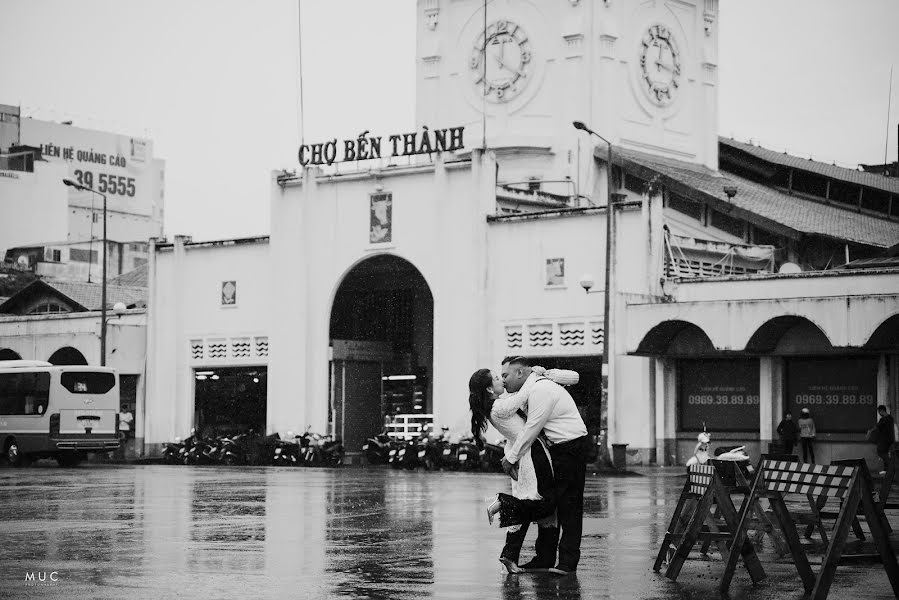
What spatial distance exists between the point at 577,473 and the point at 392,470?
→ 26.1 meters

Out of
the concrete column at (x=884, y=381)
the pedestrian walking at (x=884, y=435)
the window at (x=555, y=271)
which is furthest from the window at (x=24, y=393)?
the pedestrian walking at (x=884, y=435)

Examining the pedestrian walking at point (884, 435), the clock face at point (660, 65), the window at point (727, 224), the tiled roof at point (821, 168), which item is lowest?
the pedestrian walking at point (884, 435)

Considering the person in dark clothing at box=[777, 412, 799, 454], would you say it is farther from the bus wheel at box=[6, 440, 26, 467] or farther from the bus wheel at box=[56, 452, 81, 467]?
the bus wheel at box=[6, 440, 26, 467]

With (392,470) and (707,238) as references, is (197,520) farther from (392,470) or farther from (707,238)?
(707,238)

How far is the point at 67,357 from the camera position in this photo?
Result: 2095 inches

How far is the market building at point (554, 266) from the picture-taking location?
36812mm

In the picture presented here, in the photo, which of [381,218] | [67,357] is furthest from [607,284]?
[67,357]

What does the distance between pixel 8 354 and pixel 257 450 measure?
15792 mm

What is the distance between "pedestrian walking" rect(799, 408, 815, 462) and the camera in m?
35.4

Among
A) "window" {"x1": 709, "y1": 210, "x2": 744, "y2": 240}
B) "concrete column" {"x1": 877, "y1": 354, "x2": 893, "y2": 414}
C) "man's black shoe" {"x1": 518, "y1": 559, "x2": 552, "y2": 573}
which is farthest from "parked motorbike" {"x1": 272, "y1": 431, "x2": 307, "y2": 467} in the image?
"man's black shoe" {"x1": 518, "y1": 559, "x2": 552, "y2": 573}

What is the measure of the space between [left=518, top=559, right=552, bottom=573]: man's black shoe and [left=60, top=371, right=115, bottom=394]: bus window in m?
29.9

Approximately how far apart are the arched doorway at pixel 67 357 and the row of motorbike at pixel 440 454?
16.7 m

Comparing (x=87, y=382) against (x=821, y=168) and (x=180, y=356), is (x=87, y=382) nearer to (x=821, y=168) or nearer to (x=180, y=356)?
(x=180, y=356)

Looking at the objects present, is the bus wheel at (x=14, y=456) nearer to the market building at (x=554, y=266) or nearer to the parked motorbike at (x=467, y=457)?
the market building at (x=554, y=266)
